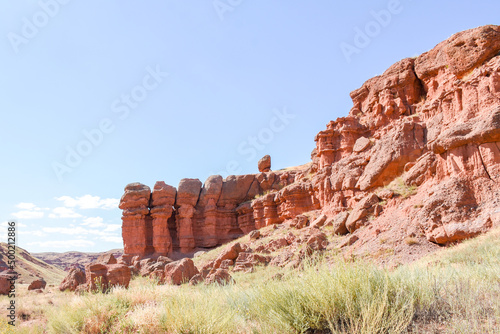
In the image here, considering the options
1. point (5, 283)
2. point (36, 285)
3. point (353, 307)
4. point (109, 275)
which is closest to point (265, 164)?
point (36, 285)

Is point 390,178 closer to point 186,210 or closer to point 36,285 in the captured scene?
point 36,285

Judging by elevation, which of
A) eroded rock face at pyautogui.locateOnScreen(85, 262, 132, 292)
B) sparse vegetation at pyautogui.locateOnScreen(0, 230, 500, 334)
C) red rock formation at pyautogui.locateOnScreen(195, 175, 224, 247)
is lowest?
sparse vegetation at pyautogui.locateOnScreen(0, 230, 500, 334)

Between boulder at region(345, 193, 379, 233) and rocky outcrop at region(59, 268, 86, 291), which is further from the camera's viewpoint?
boulder at region(345, 193, 379, 233)

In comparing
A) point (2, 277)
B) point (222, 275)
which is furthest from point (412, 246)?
point (2, 277)

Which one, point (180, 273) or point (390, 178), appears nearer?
point (180, 273)

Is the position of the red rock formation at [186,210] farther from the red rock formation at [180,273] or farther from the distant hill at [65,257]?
the distant hill at [65,257]

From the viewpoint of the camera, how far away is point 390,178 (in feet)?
61.2

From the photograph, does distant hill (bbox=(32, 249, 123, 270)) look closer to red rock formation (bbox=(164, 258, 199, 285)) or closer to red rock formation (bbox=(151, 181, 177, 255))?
red rock formation (bbox=(151, 181, 177, 255))

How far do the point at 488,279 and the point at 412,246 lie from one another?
24.3 ft

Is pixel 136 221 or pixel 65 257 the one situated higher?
pixel 136 221

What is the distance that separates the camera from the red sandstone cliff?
1243cm

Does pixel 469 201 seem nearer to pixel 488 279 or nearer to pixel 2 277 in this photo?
pixel 488 279

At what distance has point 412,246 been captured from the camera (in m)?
12.5

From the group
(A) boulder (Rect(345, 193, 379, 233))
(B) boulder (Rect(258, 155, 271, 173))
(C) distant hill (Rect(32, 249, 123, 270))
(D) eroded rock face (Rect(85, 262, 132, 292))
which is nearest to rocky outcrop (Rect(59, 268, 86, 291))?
(D) eroded rock face (Rect(85, 262, 132, 292))
